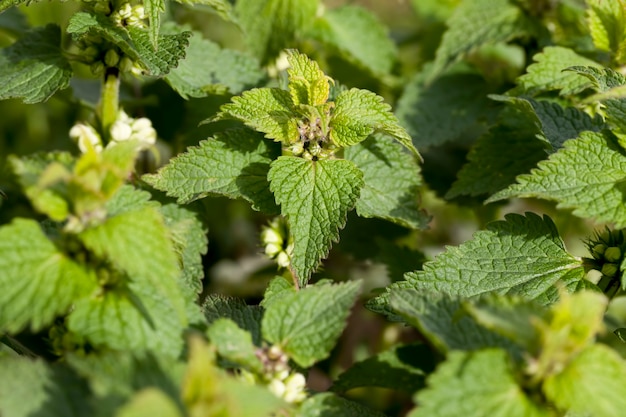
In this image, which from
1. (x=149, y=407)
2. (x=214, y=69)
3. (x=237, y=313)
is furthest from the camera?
(x=214, y=69)

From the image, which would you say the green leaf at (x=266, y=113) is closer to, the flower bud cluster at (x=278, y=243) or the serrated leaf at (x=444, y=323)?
the flower bud cluster at (x=278, y=243)

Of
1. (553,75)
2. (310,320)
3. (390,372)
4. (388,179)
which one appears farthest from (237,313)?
(553,75)

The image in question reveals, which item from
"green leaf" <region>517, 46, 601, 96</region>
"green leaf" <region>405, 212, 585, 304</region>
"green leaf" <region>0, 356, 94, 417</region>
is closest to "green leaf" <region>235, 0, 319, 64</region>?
"green leaf" <region>517, 46, 601, 96</region>

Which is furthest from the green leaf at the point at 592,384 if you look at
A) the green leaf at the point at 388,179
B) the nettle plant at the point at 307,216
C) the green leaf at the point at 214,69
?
the green leaf at the point at 214,69

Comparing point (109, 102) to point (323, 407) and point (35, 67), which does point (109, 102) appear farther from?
point (323, 407)

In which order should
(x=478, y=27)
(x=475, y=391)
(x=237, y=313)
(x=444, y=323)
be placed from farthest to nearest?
(x=478, y=27) → (x=237, y=313) → (x=444, y=323) → (x=475, y=391)

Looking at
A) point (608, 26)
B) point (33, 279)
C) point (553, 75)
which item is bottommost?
point (33, 279)
